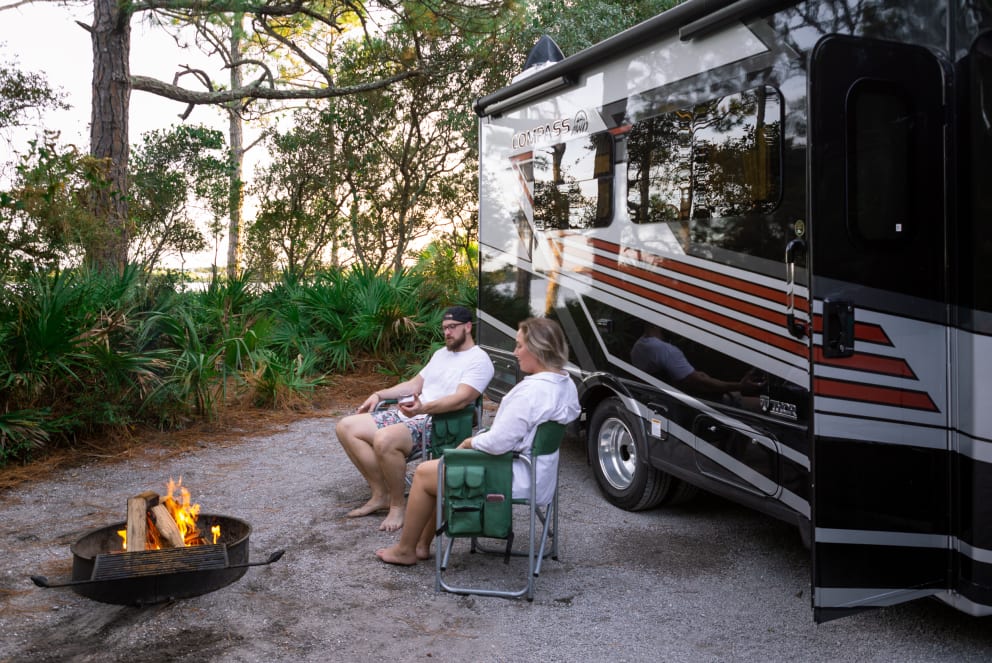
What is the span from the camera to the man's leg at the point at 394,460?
193 inches

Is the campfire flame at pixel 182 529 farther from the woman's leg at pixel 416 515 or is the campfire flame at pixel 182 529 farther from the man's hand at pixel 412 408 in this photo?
the man's hand at pixel 412 408

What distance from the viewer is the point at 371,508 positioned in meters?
5.21

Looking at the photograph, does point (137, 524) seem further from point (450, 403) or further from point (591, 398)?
point (591, 398)

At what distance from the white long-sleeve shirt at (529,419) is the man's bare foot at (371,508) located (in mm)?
1478

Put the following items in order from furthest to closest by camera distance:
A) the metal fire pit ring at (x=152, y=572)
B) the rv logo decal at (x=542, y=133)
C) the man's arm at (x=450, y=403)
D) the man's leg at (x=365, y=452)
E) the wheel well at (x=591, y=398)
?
the rv logo decal at (x=542, y=133), the wheel well at (x=591, y=398), the man's leg at (x=365, y=452), the man's arm at (x=450, y=403), the metal fire pit ring at (x=152, y=572)

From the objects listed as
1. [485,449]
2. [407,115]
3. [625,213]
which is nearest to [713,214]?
[625,213]

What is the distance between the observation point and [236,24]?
11.4m

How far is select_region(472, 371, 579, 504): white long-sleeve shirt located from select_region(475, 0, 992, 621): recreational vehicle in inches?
31.3

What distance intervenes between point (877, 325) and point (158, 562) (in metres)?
2.98

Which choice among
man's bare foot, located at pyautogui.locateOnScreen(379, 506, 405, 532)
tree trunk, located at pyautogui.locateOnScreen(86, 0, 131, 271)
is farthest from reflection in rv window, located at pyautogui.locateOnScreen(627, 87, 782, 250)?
tree trunk, located at pyautogui.locateOnScreen(86, 0, 131, 271)

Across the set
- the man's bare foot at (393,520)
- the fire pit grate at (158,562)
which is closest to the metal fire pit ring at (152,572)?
the fire pit grate at (158,562)

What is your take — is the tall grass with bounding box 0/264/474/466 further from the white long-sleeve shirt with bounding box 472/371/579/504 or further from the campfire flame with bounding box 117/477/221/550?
the white long-sleeve shirt with bounding box 472/371/579/504

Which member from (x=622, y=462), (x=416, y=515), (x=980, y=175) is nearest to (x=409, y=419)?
(x=416, y=515)

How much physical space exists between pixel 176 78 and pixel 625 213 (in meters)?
12.6
